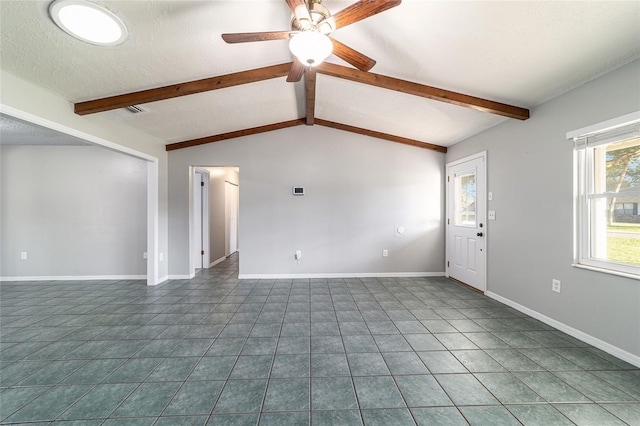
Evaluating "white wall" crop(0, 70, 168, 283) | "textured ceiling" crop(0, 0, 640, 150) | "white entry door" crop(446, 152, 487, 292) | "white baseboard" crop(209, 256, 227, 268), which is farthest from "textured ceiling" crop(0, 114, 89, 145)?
"white entry door" crop(446, 152, 487, 292)

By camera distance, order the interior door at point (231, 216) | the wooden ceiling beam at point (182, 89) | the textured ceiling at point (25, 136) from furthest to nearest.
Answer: the interior door at point (231, 216), the textured ceiling at point (25, 136), the wooden ceiling beam at point (182, 89)

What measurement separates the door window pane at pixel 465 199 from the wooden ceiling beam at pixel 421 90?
1147 mm

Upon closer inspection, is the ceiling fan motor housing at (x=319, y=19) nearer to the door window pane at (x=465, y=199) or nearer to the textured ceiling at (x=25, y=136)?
the door window pane at (x=465, y=199)

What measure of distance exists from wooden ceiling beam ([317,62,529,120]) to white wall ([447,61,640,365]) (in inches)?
12.6

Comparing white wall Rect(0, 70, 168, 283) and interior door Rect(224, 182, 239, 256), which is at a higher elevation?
white wall Rect(0, 70, 168, 283)

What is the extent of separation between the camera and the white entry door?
11.6 ft

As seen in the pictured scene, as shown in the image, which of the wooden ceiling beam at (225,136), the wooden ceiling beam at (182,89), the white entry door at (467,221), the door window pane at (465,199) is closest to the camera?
the wooden ceiling beam at (182,89)

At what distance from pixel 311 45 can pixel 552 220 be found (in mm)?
3006

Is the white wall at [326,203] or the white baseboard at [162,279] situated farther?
the white wall at [326,203]

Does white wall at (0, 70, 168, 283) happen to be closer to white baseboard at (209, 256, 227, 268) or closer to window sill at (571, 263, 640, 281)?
white baseboard at (209, 256, 227, 268)

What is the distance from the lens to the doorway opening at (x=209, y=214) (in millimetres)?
4738

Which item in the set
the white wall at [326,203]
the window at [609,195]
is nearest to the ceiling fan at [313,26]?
the window at [609,195]

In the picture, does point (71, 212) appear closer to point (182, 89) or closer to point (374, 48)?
point (182, 89)

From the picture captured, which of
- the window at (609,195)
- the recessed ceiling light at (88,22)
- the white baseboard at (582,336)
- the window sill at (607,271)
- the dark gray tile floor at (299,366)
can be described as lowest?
the dark gray tile floor at (299,366)
